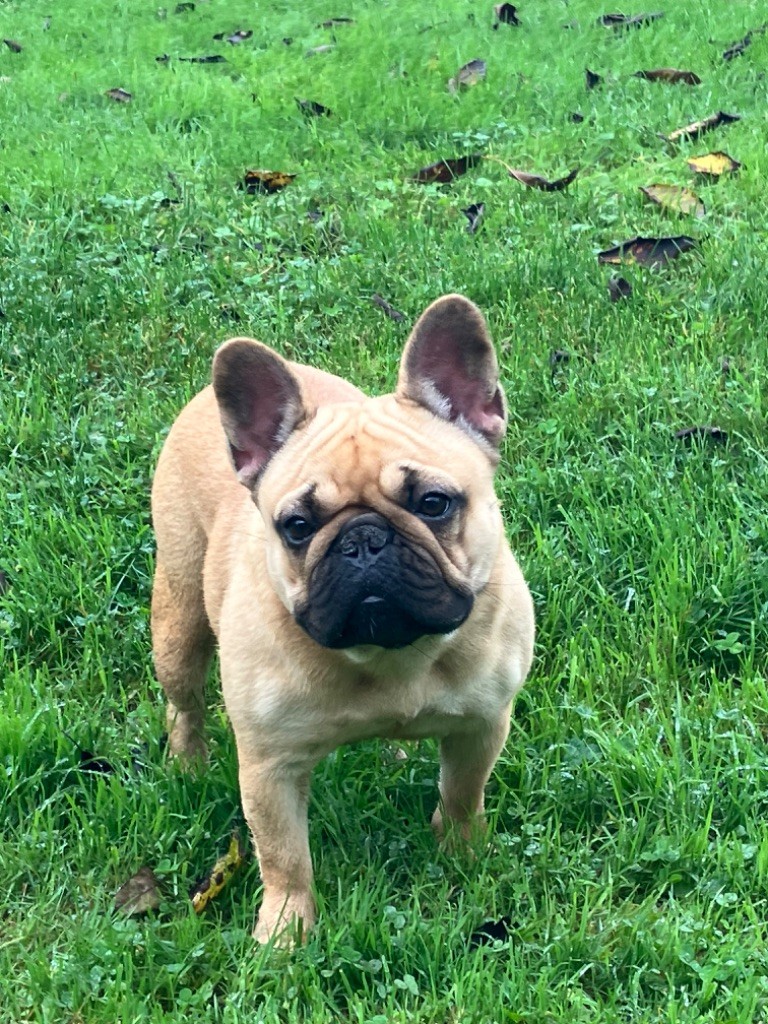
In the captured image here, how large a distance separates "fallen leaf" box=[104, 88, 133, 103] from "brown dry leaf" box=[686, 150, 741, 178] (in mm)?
3748

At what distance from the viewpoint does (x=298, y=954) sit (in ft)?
8.30

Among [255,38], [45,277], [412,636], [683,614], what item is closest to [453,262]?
[45,277]

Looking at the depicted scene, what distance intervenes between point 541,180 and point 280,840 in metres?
4.08

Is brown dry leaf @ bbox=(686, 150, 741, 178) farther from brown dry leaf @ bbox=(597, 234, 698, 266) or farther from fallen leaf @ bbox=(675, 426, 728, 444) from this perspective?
fallen leaf @ bbox=(675, 426, 728, 444)

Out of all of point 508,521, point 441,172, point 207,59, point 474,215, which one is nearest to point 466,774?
point 508,521

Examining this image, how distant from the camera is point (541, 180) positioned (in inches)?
225

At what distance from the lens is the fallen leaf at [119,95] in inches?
294

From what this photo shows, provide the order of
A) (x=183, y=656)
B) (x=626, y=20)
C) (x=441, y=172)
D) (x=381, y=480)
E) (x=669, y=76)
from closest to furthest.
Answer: (x=381, y=480), (x=183, y=656), (x=441, y=172), (x=669, y=76), (x=626, y=20)

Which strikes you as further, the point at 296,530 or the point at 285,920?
the point at 285,920

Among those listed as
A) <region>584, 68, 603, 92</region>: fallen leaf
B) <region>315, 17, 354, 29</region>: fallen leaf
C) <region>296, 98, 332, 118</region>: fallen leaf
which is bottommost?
<region>315, 17, 354, 29</region>: fallen leaf

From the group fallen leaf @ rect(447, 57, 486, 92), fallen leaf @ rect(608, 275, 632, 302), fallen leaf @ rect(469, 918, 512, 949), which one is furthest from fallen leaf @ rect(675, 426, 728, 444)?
fallen leaf @ rect(447, 57, 486, 92)

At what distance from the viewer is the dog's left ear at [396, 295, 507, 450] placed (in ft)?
8.62

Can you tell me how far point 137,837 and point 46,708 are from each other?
0.51 metres

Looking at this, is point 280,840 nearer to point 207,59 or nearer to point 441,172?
point 441,172
